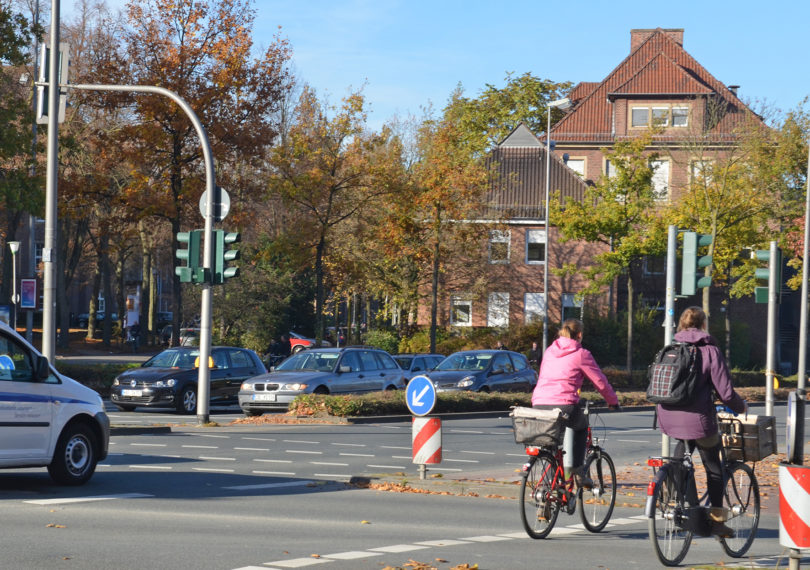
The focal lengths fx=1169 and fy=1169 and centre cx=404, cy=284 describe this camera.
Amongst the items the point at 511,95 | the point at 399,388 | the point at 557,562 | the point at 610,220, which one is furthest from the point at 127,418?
the point at 511,95

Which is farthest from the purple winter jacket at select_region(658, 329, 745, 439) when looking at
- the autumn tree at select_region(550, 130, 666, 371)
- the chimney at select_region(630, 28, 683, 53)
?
the chimney at select_region(630, 28, 683, 53)

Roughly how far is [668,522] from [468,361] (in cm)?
2221

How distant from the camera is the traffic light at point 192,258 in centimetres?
2053

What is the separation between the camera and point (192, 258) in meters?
20.8

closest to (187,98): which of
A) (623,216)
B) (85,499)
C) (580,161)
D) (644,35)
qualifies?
(623,216)

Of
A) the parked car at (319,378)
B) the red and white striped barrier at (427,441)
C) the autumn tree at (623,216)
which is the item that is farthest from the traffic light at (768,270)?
the autumn tree at (623,216)

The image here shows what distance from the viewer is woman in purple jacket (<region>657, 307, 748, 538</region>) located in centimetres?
837

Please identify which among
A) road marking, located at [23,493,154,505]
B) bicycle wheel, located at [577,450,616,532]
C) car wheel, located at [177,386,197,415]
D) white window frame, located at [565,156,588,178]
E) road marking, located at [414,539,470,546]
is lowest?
car wheel, located at [177,386,197,415]

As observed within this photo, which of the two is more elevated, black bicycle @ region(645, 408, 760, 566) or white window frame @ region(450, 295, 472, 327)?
white window frame @ region(450, 295, 472, 327)

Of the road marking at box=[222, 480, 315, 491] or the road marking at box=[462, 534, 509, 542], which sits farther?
the road marking at box=[222, 480, 315, 491]

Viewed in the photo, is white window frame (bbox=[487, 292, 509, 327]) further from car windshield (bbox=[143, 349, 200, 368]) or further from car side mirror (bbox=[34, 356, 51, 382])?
car side mirror (bbox=[34, 356, 51, 382])

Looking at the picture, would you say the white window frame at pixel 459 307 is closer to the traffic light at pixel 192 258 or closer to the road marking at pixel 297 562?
the traffic light at pixel 192 258

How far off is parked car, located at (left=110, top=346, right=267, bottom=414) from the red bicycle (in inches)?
647

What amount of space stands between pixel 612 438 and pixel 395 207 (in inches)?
813
